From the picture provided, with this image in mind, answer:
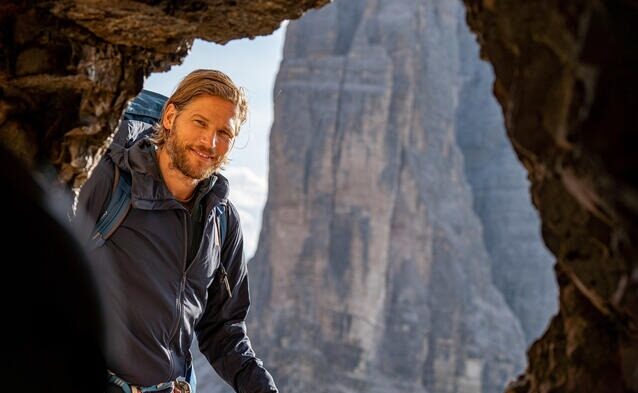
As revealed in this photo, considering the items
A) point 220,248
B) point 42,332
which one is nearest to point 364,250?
point 220,248

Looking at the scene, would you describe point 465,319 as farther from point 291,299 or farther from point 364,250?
point 291,299

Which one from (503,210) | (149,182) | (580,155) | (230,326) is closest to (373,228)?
(503,210)

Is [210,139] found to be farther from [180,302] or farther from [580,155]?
[580,155]

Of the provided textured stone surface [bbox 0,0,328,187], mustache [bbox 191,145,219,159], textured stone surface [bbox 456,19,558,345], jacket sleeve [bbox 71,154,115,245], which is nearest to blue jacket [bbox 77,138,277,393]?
jacket sleeve [bbox 71,154,115,245]

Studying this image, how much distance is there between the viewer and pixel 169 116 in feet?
9.87

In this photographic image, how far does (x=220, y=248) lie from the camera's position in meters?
3.03

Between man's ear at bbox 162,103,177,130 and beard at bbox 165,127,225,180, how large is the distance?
0.06 m

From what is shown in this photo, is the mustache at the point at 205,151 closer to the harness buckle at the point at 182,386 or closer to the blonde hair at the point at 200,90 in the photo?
the blonde hair at the point at 200,90

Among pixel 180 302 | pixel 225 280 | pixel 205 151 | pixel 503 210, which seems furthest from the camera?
pixel 503 210

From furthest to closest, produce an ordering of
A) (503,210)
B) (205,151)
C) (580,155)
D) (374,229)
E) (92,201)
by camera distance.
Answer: (503,210) < (374,229) < (205,151) < (92,201) < (580,155)

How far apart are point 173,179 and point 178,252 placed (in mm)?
289

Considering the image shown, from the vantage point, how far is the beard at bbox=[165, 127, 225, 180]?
288 centimetres

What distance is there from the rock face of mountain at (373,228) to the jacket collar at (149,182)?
30120 millimetres

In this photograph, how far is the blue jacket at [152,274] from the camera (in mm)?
2646
